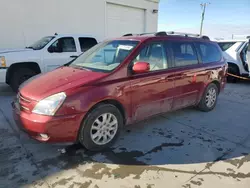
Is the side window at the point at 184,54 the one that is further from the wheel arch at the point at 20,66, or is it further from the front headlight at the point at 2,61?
the front headlight at the point at 2,61

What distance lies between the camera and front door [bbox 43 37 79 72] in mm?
6020

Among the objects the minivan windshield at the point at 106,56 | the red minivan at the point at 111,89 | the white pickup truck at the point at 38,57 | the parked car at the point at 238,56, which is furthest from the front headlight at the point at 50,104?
the parked car at the point at 238,56

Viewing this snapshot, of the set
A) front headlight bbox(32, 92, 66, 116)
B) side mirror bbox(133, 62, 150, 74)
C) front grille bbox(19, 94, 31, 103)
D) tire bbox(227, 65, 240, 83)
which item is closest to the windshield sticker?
side mirror bbox(133, 62, 150, 74)

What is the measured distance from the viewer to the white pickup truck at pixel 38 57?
→ 5.45 meters

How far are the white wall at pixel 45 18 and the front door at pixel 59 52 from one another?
1.98m

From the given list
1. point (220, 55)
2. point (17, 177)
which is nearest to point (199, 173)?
point (17, 177)

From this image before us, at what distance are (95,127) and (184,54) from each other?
2.27m

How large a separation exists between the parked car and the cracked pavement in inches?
178

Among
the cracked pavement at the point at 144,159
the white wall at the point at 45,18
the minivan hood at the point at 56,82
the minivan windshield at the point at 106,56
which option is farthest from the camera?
the white wall at the point at 45,18

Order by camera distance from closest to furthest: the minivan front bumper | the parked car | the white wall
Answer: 1. the minivan front bumper
2. the parked car
3. the white wall

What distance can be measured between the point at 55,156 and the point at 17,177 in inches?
21.1

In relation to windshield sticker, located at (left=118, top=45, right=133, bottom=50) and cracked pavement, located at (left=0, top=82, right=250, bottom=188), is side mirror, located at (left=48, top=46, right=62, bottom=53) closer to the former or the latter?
cracked pavement, located at (left=0, top=82, right=250, bottom=188)

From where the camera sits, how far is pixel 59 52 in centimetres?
618

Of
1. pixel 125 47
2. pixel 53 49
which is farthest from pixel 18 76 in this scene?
pixel 125 47
